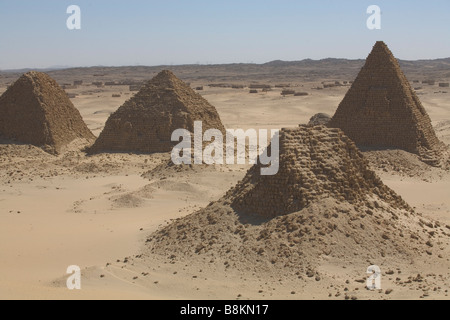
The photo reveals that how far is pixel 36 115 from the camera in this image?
2114cm

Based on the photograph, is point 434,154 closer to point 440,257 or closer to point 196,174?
point 196,174

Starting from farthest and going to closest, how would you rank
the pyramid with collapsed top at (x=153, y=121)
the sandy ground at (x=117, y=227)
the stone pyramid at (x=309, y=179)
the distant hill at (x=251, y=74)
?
the distant hill at (x=251, y=74) → the pyramid with collapsed top at (x=153, y=121) → the stone pyramid at (x=309, y=179) → the sandy ground at (x=117, y=227)

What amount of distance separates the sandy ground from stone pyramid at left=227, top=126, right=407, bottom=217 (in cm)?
158

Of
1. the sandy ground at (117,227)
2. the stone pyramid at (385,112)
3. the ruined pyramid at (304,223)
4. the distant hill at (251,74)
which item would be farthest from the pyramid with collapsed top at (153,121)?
the distant hill at (251,74)

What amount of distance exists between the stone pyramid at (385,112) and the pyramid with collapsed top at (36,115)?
1023 centimetres

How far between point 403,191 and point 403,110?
3.66 m

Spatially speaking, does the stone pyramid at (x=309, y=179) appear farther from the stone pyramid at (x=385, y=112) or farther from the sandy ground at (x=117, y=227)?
the stone pyramid at (x=385, y=112)

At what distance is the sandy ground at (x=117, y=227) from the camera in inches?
329

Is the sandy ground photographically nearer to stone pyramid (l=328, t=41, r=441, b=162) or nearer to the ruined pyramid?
the ruined pyramid

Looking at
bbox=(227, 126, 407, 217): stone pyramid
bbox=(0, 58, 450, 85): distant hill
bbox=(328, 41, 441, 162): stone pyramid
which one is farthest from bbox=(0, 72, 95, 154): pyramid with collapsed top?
bbox=(0, 58, 450, 85): distant hill

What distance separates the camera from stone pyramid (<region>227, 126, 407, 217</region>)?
1012cm

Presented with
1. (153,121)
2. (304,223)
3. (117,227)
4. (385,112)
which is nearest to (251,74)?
(153,121)

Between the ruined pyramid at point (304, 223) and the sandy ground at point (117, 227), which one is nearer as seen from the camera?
the sandy ground at point (117, 227)
